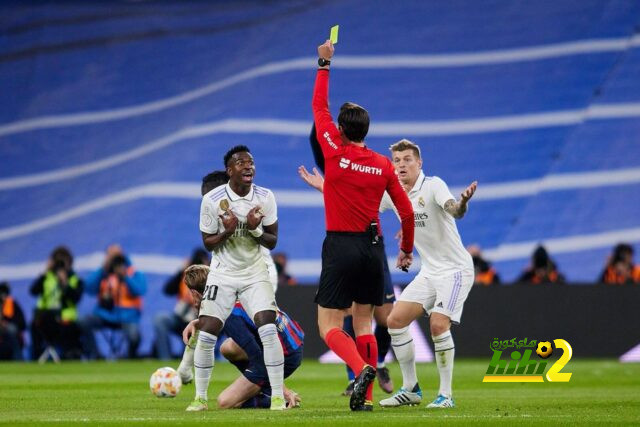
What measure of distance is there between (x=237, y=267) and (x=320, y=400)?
2.13m

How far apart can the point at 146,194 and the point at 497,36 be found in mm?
8532

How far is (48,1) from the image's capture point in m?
30.1

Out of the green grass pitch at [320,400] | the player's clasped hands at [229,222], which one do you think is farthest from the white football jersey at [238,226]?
the green grass pitch at [320,400]

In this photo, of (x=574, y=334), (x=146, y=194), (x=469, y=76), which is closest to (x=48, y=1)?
(x=146, y=194)

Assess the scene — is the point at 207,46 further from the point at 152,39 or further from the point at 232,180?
the point at 232,180

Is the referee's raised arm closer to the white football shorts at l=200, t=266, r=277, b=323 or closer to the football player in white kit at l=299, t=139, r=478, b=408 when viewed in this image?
the football player in white kit at l=299, t=139, r=478, b=408

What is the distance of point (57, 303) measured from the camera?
21281 millimetres

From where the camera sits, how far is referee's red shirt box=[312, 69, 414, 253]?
34.0ft

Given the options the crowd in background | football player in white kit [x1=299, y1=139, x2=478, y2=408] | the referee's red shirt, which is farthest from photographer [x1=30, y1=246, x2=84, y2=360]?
the referee's red shirt

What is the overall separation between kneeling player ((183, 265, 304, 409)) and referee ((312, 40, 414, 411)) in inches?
36.3

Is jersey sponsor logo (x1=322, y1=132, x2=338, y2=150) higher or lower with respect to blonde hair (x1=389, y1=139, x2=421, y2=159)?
lower

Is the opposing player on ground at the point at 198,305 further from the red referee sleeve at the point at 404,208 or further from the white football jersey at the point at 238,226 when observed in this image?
the red referee sleeve at the point at 404,208

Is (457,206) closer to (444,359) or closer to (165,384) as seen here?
(444,359)

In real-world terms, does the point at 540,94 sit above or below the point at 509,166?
above
